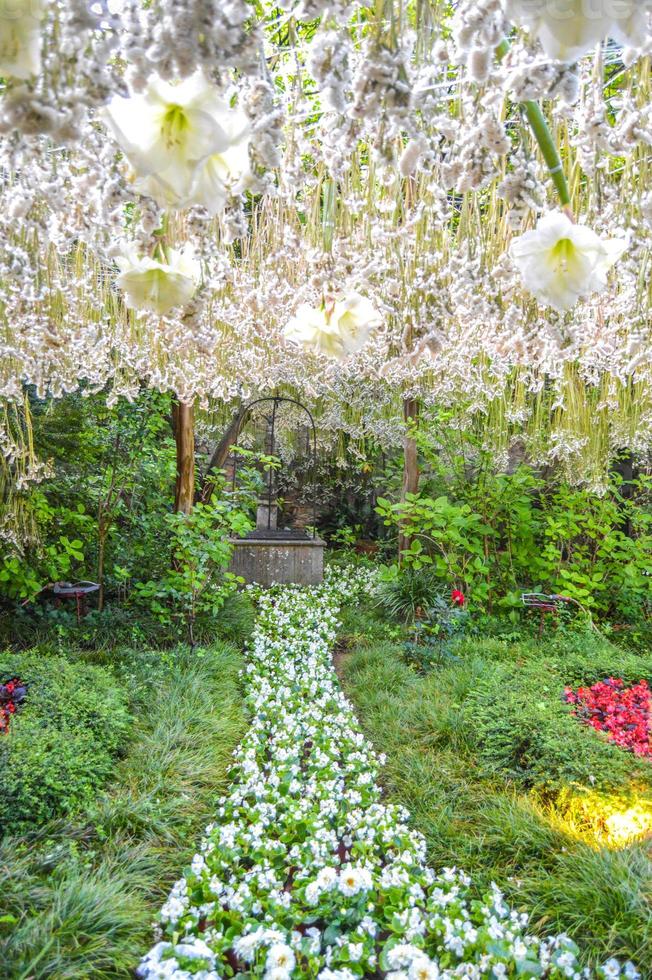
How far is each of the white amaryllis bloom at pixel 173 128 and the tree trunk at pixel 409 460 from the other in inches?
172

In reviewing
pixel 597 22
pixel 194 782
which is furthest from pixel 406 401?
pixel 597 22

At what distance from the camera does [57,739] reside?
225 centimetres

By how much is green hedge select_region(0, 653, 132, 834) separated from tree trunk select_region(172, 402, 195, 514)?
1.51 meters

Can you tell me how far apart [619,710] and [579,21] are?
303 centimetres

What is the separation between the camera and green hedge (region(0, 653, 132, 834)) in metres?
1.97

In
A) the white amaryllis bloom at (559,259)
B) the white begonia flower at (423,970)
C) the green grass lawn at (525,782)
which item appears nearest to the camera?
the white amaryllis bloom at (559,259)

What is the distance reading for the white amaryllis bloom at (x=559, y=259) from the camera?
618 mm

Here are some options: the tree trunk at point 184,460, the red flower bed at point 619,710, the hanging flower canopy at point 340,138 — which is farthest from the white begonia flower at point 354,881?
the tree trunk at point 184,460

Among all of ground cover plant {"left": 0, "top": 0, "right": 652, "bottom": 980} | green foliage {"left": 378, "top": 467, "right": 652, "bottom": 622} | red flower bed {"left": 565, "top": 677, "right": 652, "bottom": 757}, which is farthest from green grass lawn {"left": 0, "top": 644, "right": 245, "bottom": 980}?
green foliage {"left": 378, "top": 467, "right": 652, "bottom": 622}

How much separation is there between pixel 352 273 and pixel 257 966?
1.69 meters

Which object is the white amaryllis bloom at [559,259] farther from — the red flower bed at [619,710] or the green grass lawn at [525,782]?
the red flower bed at [619,710]

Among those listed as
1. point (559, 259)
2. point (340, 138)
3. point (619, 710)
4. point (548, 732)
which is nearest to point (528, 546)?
point (619, 710)

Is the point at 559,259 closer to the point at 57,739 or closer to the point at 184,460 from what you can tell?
the point at 57,739

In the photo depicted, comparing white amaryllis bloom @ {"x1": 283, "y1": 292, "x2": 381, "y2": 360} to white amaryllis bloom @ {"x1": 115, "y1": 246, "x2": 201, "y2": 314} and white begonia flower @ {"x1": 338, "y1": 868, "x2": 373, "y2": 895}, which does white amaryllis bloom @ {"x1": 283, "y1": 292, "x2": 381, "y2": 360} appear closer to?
white amaryllis bloom @ {"x1": 115, "y1": 246, "x2": 201, "y2": 314}
